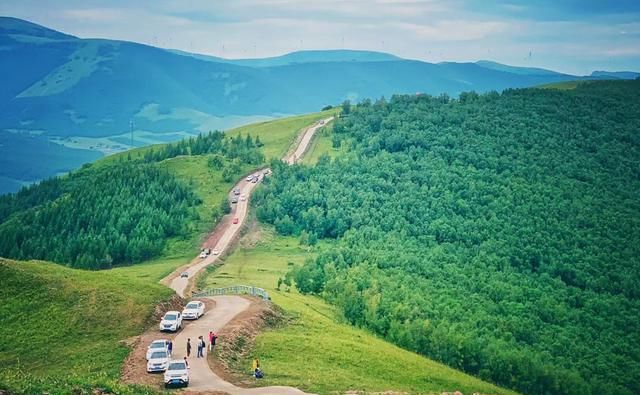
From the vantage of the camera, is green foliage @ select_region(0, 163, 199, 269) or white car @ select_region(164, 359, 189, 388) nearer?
white car @ select_region(164, 359, 189, 388)

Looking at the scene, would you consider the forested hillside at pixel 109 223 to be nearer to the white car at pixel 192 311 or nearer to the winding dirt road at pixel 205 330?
the winding dirt road at pixel 205 330

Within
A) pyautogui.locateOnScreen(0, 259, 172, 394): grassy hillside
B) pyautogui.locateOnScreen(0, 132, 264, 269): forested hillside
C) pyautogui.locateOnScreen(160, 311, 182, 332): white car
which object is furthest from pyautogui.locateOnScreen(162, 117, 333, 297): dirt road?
pyautogui.locateOnScreen(160, 311, 182, 332): white car

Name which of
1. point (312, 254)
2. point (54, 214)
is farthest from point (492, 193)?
point (54, 214)

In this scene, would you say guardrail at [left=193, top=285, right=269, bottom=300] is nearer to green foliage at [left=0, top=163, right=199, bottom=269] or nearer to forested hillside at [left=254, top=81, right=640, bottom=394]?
forested hillside at [left=254, top=81, right=640, bottom=394]

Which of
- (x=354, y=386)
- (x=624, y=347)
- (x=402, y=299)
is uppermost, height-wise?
(x=354, y=386)

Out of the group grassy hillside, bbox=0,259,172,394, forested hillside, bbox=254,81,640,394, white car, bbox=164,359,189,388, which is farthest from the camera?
forested hillside, bbox=254,81,640,394

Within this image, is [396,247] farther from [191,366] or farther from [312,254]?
[191,366]

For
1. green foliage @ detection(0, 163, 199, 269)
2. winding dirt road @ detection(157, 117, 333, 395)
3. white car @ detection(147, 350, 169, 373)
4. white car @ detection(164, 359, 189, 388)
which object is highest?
white car @ detection(164, 359, 189, 388)
